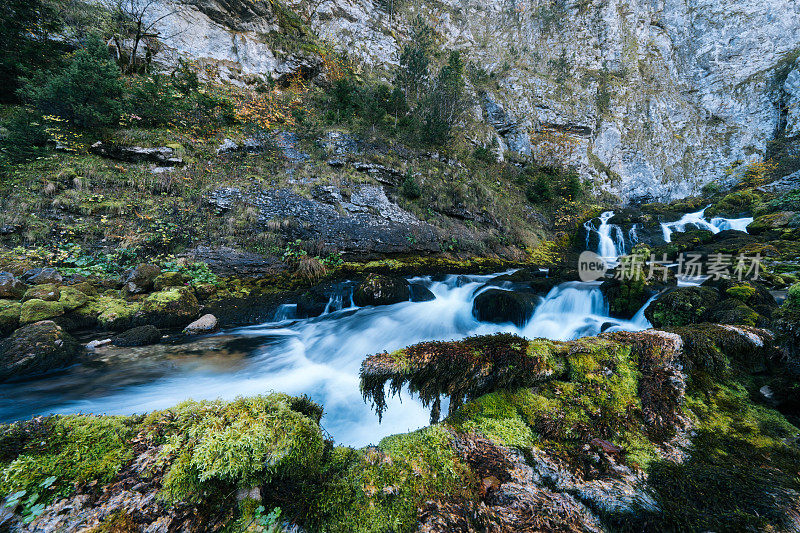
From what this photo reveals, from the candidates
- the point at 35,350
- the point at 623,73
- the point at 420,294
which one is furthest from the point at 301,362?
the point at 623,73

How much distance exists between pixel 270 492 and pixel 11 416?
573 cm

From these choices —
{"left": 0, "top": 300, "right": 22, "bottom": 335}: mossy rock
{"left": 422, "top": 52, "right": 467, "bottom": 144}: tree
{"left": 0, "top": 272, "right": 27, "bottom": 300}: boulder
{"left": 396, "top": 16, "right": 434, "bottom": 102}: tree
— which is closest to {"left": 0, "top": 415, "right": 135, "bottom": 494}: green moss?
{"left": 0, "top": 300, "right": 22, "bottom": 335}: mossy rock

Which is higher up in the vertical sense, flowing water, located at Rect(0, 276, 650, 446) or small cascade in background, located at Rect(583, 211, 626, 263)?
small cascade in background, located at Rect(583, 211, 626, 263)

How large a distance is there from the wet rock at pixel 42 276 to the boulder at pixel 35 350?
2.42m

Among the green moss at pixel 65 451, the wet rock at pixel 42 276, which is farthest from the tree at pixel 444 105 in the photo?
the green moss at pixel 65 451

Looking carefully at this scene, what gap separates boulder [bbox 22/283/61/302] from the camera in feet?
19.8

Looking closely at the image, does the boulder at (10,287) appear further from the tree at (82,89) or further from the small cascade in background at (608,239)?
the small cascade in background at (608,239)

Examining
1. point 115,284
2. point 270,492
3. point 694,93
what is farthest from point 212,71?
point 694,93

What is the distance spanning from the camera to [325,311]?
8.78 meters

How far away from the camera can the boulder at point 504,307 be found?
7988 mm

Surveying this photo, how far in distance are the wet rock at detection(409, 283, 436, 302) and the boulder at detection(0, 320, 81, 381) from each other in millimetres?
8642

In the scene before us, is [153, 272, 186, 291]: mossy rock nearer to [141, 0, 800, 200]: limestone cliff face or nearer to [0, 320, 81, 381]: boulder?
[0, 320, 81, 381]: boulder

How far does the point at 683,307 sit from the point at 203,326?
11.8 meters

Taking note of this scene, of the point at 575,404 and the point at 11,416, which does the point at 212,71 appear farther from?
the point at 575,404
